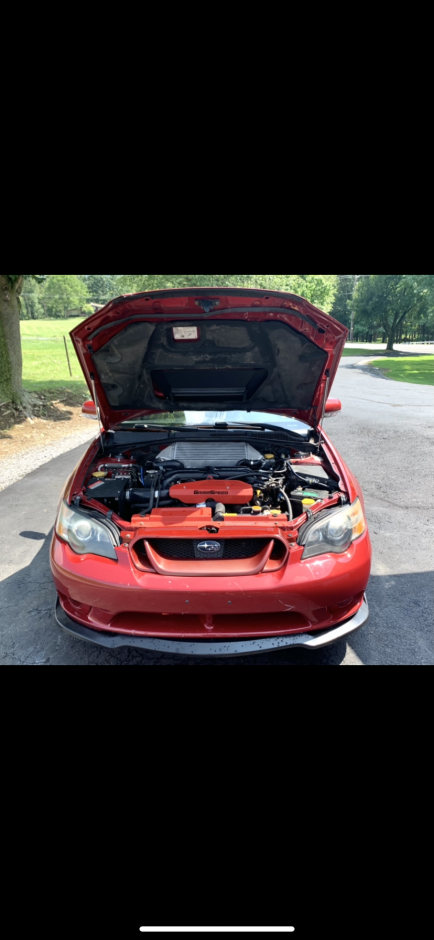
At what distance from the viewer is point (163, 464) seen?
3041 mm

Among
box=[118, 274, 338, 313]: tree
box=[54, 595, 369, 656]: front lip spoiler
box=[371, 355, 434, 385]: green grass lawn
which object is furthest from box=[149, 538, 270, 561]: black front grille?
box=[371, 355, 434, 385]: green grass lawn

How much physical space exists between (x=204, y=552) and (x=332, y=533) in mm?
672

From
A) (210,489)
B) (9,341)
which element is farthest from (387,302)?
(210,489)

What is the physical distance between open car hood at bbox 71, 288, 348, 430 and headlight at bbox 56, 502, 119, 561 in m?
1.26

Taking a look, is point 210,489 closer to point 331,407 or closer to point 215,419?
point 215,419

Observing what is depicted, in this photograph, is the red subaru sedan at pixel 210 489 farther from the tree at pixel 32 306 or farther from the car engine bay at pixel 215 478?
the tree at pixel 32 306

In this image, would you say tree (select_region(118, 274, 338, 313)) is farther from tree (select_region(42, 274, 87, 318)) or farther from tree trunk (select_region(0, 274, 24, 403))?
tree (select_region(42, 274, 87, 318))

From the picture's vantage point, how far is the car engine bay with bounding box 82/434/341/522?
2.62 m

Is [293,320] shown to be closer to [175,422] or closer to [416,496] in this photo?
[175,422]

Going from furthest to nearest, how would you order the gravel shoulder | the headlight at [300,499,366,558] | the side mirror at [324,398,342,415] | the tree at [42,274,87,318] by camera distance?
the tree at [42,274,87,318] < the gravel shoulder < the side mirror at [324,398,342,415] < the headlight at [300,499,366,558]

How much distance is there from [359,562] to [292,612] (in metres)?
0.42

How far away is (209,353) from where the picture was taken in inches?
124

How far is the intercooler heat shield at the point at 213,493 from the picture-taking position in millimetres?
2625

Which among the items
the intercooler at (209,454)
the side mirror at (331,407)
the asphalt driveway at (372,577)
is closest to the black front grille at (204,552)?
A: the asphalt driveway at (372,577)
